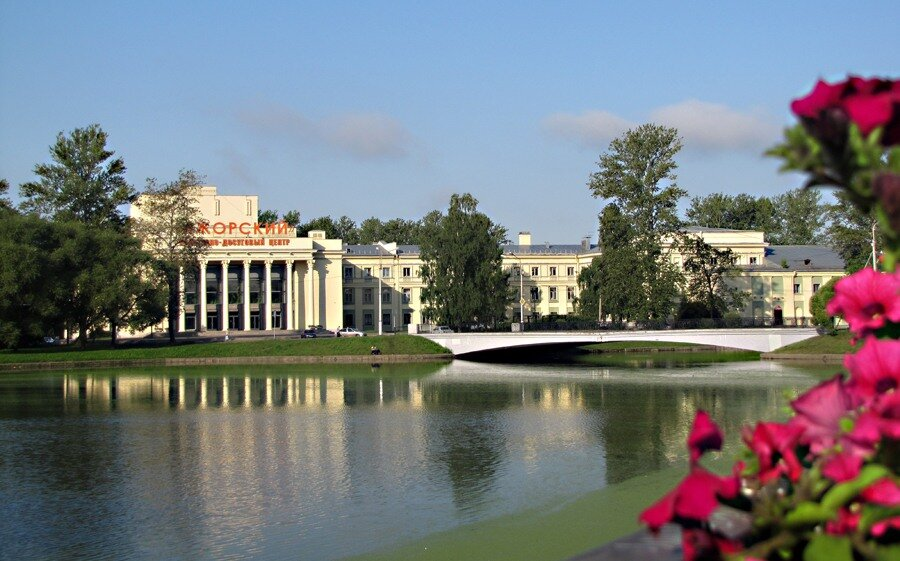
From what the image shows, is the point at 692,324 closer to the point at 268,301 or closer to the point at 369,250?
the point at 268,301

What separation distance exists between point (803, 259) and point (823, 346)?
44.9 metres

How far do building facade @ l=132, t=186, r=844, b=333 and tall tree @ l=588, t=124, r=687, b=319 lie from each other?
28.1 m

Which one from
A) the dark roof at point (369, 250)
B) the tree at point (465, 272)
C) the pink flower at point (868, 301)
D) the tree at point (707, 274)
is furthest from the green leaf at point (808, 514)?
the dark roof at point (369, 250)

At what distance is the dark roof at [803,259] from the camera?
330ft

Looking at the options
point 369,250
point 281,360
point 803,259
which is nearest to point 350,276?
point 369,250

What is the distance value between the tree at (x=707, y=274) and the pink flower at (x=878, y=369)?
72840mm

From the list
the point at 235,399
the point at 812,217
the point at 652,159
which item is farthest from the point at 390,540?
the point at 812,217

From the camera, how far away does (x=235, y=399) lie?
44000mm

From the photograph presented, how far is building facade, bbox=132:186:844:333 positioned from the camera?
10000cm

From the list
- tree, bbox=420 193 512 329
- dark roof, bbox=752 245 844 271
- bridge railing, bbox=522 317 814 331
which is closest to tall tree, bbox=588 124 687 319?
bridge railing, bbox=522 317 814 331

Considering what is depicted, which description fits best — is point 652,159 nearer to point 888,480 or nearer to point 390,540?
point 390,540

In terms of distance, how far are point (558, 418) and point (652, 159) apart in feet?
118

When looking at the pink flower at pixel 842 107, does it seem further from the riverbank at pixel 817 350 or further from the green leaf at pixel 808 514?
the riverbank at pixel 817 350

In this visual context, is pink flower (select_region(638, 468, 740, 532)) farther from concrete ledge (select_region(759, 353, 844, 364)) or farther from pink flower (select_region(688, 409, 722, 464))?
concrete ledge (select_region(759, 353, 844, 364))
